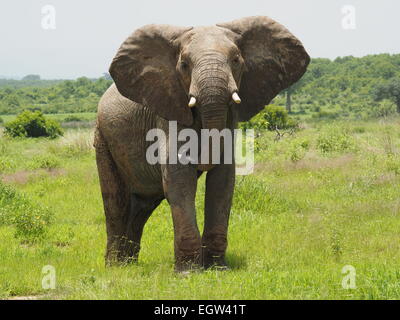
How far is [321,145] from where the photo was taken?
19500mm

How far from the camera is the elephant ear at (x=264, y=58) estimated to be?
6730 millimetres

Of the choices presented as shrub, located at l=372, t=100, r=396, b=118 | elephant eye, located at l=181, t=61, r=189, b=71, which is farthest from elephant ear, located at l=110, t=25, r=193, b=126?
shrub, located at l=372, t=100, r=396, b=118

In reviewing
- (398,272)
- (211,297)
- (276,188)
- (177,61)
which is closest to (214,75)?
(177,61)

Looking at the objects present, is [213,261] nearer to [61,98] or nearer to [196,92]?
[196,92]

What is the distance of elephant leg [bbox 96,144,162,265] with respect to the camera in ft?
26.9

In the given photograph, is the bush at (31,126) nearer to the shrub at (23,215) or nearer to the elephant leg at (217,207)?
the shrub at (23,215)

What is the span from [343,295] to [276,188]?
7623 mm

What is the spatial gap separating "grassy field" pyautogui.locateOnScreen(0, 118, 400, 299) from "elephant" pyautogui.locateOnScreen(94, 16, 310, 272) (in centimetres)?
57

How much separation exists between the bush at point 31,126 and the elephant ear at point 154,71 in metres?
26.5

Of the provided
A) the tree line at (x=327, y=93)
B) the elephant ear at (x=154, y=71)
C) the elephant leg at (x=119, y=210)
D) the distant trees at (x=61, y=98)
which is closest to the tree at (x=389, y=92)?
the tree line at (x=327, y=93)

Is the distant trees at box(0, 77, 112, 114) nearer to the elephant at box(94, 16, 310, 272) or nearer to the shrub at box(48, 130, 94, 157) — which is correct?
the shrub at box(48, 130, 94, 157)

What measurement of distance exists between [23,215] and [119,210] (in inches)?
110

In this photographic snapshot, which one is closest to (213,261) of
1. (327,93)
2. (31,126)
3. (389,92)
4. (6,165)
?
(6,165)

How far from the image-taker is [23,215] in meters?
10.5
